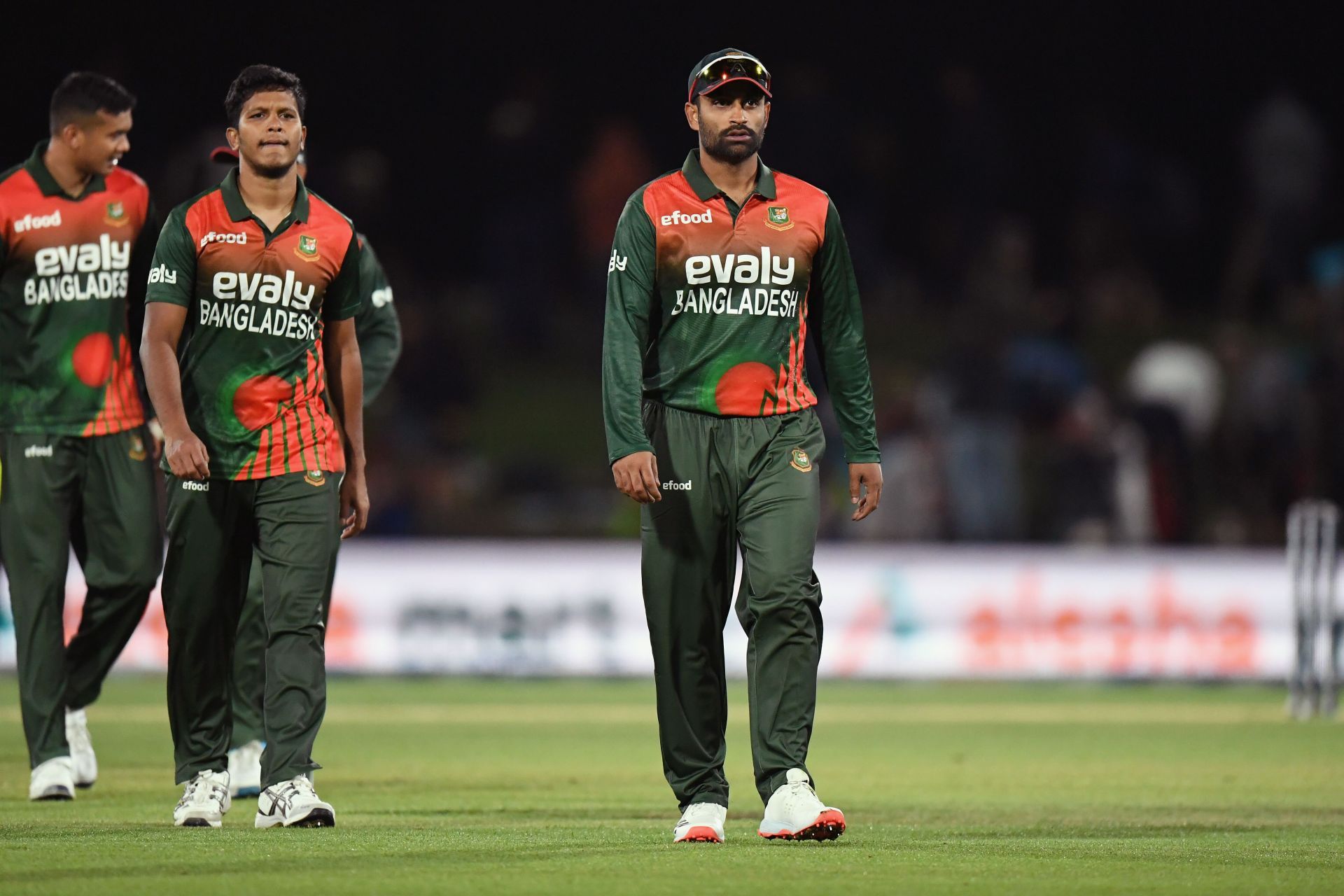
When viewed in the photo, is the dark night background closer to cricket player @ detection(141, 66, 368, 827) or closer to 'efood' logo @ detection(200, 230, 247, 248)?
cricket player @ detection(141, 66, 368, 827)

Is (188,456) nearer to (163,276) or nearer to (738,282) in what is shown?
(163,276)

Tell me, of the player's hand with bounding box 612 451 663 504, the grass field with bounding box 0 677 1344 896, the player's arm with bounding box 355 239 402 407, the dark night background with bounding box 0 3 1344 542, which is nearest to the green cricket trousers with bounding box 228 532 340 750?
the grass field with bounding box 0 677 1344 896

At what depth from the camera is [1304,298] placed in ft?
63.4

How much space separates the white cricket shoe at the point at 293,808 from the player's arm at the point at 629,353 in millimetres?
1439

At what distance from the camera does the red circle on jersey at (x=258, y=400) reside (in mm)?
6797

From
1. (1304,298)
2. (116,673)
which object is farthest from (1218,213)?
(116,673)

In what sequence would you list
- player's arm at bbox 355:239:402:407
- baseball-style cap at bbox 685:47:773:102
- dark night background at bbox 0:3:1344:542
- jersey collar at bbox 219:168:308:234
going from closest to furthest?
1. baseball-style cap at bbox 685:47:773:102
2. jersey collar at bbox 219:168:308:234
3. player's arm at bbox 355:239:402:407
4. dark night background at bbox 0:3:1344:542

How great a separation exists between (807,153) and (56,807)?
1270 cm

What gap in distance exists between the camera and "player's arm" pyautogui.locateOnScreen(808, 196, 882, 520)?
6562 millimetres

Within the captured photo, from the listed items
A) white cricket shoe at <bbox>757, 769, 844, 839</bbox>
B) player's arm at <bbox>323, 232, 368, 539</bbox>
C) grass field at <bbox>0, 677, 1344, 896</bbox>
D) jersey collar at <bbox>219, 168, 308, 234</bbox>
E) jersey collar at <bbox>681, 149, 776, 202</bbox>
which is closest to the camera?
grass field at <bbox>0, 677, 1344, 896</bbox>

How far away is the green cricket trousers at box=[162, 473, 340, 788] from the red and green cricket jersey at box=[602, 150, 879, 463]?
115cm

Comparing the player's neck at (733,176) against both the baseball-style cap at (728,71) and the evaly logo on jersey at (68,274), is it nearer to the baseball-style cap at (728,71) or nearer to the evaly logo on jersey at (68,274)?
the baseball-style cap at (728,71)

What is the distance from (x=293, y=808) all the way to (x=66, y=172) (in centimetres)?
280

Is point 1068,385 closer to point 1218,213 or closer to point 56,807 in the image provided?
point 1218,213
